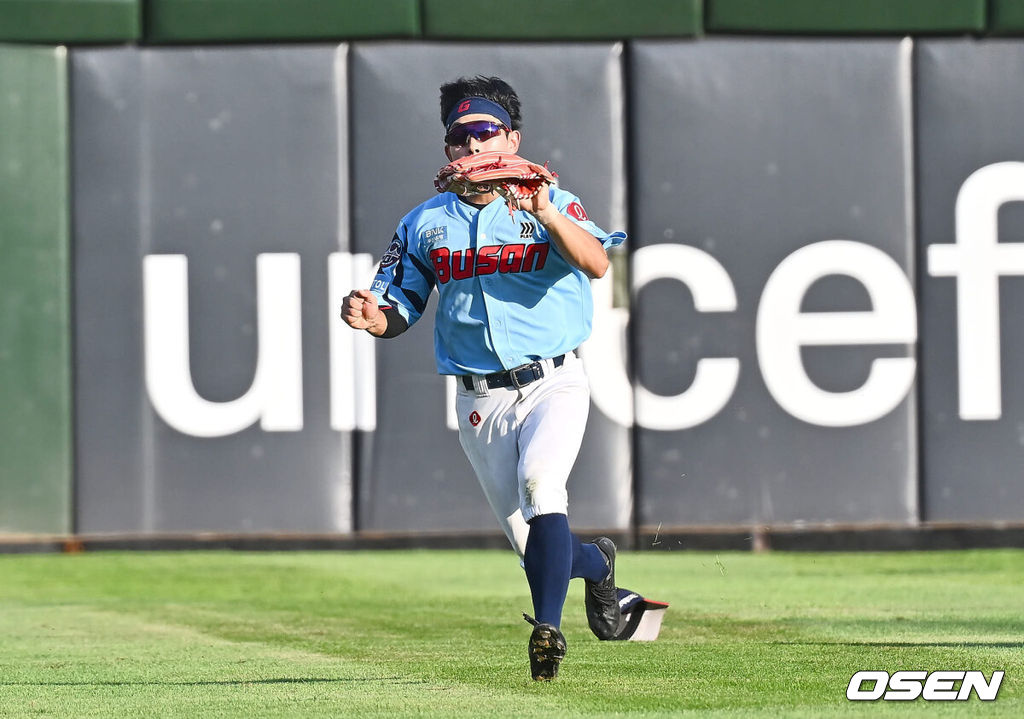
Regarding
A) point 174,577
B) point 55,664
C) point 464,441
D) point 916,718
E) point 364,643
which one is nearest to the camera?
point 916,718

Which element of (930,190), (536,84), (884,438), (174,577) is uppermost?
(536,84)

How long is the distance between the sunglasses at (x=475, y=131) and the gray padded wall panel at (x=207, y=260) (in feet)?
14.1

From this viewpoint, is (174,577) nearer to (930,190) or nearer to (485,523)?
(485,523)

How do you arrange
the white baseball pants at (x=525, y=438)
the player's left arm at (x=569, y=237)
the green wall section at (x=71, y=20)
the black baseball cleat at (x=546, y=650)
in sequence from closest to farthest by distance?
the black baseball cleat at (x=546, y=650)
the player's left arm at (x=569, y=237)
the white baseball pants at (x=525, y=438)
the green wall section at (x=71, y=20)

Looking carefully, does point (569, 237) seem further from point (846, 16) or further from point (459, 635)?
point (846, 16)

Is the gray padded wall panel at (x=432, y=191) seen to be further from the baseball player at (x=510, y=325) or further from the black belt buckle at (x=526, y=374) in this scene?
the black belt buckle at (x=526, y=374)

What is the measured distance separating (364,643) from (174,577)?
286cm

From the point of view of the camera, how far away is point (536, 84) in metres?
9.12

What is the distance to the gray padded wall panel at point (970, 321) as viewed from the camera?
8.96 meters

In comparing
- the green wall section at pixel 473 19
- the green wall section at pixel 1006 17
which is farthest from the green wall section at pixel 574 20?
the green wall section at pixel 1006 17

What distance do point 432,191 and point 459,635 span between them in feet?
11.8

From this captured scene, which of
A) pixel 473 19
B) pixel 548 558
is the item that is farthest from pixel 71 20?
pixel 548 558

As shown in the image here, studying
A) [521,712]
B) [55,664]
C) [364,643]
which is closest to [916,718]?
[521,712]

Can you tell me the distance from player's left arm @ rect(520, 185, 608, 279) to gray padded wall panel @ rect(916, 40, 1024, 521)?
15.7ft
